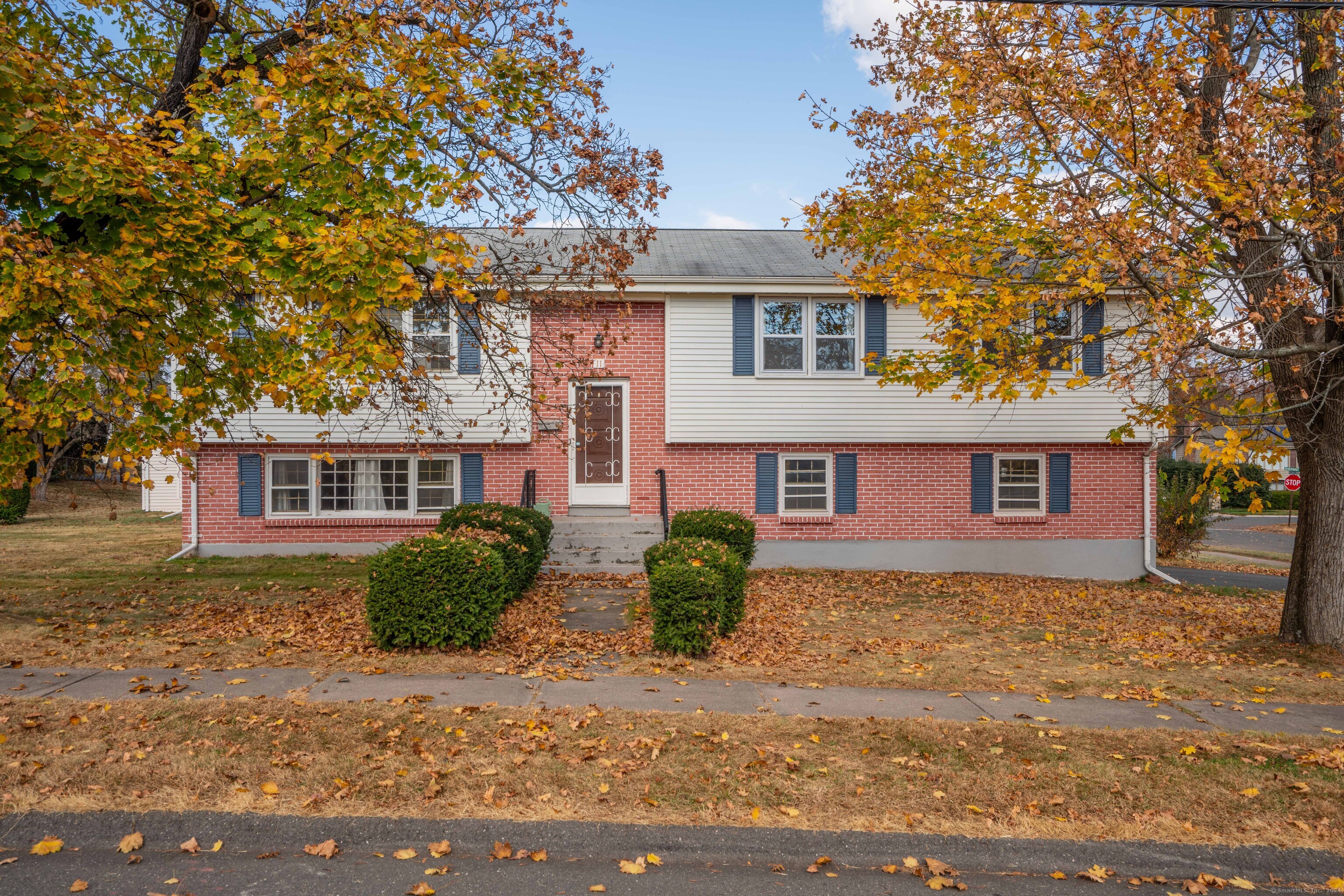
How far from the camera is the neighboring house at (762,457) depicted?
14805mm

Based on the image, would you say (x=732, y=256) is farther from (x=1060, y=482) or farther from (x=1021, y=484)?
(x=1060, y=482)

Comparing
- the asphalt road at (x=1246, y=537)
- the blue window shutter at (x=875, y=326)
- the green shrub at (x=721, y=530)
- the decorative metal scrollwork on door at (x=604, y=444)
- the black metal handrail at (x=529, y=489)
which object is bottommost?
the asphalt road at (x=1246, y=537)

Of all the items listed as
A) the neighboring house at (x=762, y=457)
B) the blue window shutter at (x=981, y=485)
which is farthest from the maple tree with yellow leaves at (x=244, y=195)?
the blue window shutter at (x=981, y=485)

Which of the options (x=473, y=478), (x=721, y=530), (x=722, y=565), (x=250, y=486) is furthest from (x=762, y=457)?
(x=250, y=486)

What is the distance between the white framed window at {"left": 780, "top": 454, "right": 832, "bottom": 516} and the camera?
1526 cm

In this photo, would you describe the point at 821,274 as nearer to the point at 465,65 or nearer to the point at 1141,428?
the point at 1141,428

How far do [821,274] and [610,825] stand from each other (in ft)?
39.7

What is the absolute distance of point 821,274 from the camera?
582 inches

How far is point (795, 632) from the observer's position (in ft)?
29.7

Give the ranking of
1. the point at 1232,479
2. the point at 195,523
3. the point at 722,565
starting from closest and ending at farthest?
the point at 722,565
the point at 195,523
the point at 1232,479

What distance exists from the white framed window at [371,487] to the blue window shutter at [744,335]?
5435 millimetres

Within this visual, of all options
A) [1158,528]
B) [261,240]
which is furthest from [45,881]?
[1158,528]

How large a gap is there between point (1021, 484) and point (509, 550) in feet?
34.6

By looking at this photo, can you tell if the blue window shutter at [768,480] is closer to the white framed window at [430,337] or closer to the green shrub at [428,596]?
the white framed window at [430,337]
